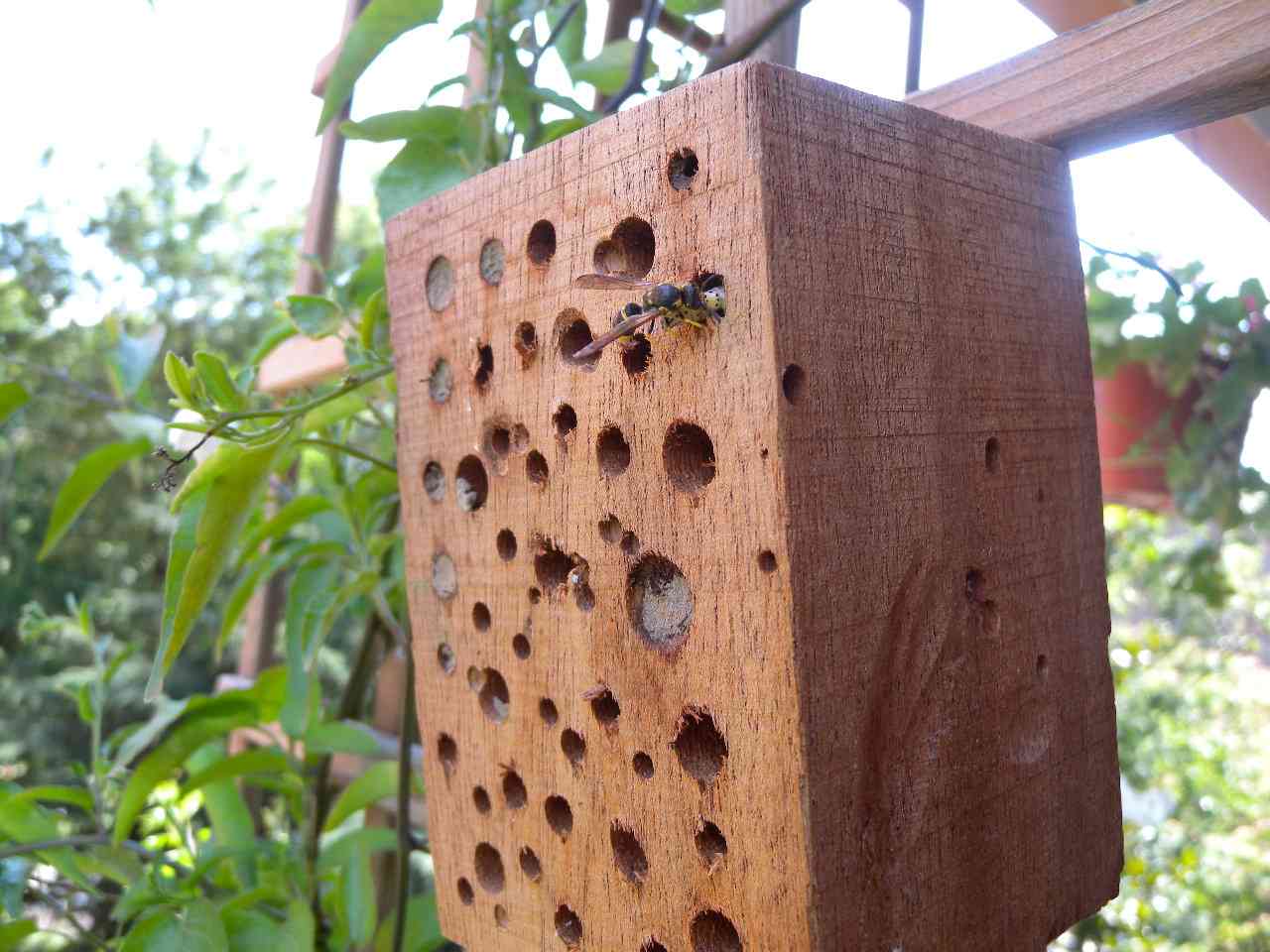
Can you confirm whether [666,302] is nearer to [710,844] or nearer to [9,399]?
[710,844]

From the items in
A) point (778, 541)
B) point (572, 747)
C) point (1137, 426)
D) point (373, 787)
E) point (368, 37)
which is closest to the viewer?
point (778, 541)

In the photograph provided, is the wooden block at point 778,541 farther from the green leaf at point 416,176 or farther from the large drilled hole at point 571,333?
the green leaf at point 416,176

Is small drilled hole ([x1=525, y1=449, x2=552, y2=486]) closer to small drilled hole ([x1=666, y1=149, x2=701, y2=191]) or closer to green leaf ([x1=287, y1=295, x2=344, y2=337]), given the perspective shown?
small drilled hole ([x1=666, y1=149, x2=701, y2=191])

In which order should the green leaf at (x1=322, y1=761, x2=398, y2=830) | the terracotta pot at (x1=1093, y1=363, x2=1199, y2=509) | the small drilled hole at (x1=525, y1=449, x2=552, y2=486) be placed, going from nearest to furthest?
the small drilled hole at (x1=525, y1=449, x2=552, y2=486), the green leaf at (x1=322, y1=761, x2=398, y2=830), the terracotta pot at (x1=1093, y1=363, x2=1199, y2=509)

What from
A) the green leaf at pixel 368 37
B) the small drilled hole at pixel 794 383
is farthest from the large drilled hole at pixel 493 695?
the green leaf at pixel 368 37

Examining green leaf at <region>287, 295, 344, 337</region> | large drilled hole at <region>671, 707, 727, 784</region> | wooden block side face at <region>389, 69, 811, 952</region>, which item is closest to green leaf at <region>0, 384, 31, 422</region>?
green leaf at <region>287, 295, 344, 337</region>

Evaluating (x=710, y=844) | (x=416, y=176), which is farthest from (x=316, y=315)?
(x=710, y=844)
